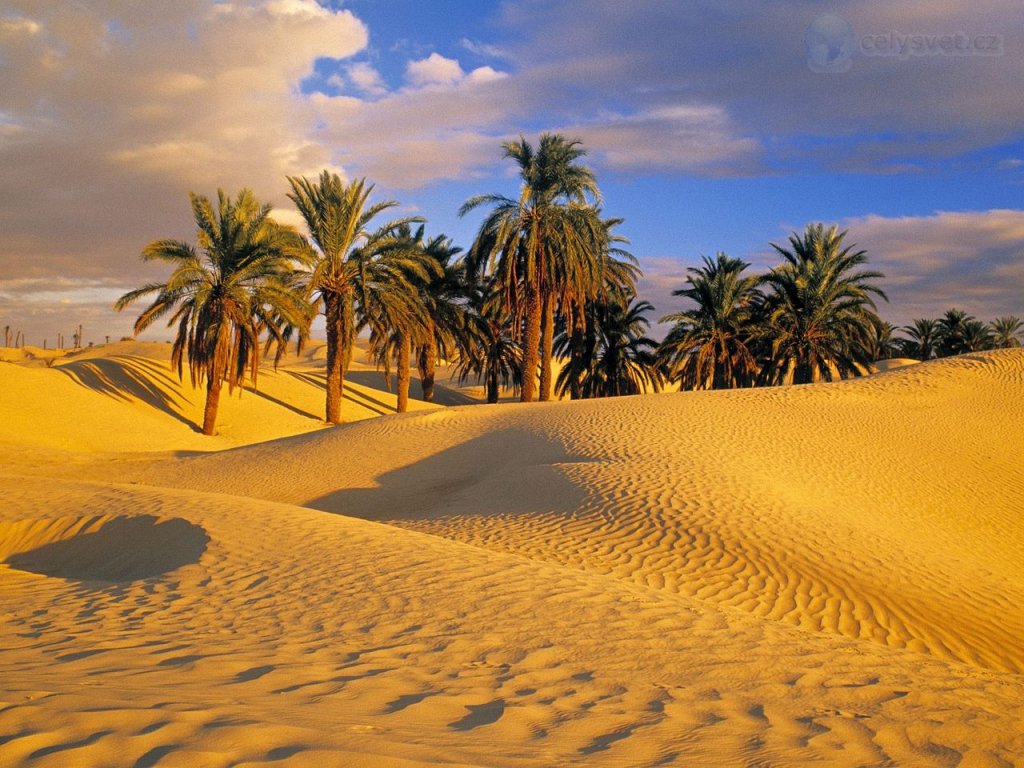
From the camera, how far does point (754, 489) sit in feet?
43.3

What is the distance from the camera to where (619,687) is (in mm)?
4461

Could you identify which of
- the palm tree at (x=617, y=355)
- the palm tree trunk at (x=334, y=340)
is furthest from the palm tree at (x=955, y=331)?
the palm tree trunk at (x=334, y=340)

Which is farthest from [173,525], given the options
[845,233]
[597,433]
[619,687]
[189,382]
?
[845,233]

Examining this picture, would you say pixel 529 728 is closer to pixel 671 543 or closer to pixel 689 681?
pixel 689 681

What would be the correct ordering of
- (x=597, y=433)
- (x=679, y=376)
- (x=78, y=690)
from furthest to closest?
1. (x=679, y=376)
2. (x=597, y=433)
3. (x=78, y=690)

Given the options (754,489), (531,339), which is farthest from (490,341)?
(754,489)

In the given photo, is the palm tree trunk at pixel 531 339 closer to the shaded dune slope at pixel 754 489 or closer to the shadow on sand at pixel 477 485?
the shaded dune slope at pixel 754 489

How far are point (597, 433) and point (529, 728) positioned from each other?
1448 centimetres

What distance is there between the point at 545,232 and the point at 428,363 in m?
10.6

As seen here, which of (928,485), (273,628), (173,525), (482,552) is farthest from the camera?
(928,485)

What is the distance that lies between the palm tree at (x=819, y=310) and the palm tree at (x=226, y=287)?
20854 mm

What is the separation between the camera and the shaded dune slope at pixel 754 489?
899 cm

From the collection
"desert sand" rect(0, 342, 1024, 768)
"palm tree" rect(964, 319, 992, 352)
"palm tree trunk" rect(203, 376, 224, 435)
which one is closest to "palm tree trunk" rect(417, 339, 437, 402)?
"palm tree trunk" rect(203, 376, 224, 435)

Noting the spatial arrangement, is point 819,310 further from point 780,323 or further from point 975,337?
point 975,337
